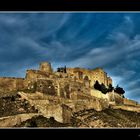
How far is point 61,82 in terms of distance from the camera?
13.9 metres

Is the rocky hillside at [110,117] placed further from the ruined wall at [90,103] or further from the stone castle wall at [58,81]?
the stone castle wall at [58,81]

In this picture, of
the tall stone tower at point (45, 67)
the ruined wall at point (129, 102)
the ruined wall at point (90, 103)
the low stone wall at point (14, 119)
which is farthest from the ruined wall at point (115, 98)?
the low stone wall at point (14, 119)

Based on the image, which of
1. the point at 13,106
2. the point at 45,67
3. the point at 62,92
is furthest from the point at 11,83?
the point at 13,106

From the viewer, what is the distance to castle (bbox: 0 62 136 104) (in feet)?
42.0

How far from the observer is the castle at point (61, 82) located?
42.0ft

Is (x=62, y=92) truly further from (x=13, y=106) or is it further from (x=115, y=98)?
(x=13, y=106)

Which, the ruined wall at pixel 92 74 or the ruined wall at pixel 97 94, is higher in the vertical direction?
the ruined wall at pixel 92 74

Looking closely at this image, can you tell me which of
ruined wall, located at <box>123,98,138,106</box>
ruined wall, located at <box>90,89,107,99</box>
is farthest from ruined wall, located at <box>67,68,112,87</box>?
ruined wall, located at <box>123,98,138,106</box>

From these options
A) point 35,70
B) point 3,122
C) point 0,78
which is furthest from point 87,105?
point 3,122
